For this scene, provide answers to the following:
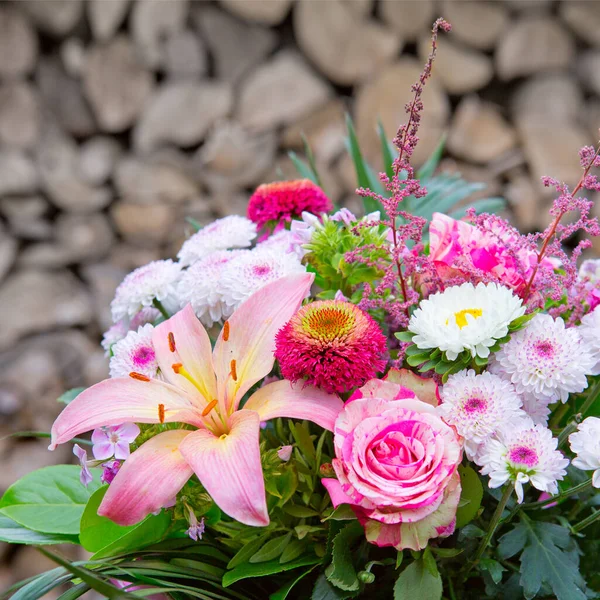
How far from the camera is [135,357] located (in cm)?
46

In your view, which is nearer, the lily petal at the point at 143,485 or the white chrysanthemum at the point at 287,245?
the lily petal at the point at 143,485

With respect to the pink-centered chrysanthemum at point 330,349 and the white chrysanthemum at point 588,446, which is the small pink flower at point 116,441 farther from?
the white chrysanthemum at point 588,446

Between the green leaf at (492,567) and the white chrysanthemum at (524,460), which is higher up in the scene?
the white chrysanthemum at (524,460)

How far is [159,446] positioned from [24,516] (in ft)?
0.51

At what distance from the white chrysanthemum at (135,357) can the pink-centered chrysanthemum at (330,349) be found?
101mm

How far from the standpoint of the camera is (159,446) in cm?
38

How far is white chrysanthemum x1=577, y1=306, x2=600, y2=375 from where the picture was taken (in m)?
0.42

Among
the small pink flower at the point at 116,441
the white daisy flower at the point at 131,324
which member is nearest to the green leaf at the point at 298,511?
the small pink flower at the point at 116,441

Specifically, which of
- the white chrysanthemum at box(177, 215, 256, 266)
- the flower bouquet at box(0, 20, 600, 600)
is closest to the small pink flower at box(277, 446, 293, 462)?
the flower bouquet at box(0, 20, 600, 600)

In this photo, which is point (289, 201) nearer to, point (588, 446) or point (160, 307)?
point (160, 307)

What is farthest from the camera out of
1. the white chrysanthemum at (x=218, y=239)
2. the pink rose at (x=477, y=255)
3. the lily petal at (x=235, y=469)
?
the white chrysanthemum at (x=218, y=239)

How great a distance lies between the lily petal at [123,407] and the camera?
385 mm

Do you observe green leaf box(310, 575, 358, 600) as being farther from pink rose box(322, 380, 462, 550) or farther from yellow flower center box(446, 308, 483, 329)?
yellow flower center box(446, 308, 483, 329)

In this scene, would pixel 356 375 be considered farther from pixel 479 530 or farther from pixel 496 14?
pixel 496 14
